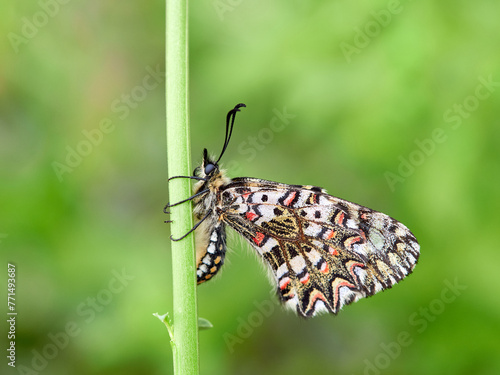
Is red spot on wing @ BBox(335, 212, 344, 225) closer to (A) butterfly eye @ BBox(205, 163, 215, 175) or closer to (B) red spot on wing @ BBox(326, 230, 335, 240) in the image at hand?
(B) red spot on wing @ BBox(326, 230, 335, 240)

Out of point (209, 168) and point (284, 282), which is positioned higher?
point (209, 168)

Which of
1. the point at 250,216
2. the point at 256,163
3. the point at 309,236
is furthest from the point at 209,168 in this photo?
the point at 256,163

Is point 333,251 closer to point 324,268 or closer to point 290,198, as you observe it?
point 324,268

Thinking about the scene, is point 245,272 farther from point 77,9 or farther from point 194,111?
point 77,9

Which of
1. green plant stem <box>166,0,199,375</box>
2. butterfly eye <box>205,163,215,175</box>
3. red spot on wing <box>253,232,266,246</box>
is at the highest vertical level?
butterfly eye <box>205,163,215,175</box>

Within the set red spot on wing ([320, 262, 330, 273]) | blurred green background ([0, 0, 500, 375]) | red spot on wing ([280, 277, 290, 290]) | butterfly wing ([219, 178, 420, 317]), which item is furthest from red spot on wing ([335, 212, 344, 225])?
blurred green background ([0, 0, 500, 375])

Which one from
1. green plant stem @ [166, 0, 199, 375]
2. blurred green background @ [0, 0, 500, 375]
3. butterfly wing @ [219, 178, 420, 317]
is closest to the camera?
green plant stem @ [166, 0, 199, 375]

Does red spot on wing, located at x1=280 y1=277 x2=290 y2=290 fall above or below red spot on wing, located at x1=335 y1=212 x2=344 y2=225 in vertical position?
below
